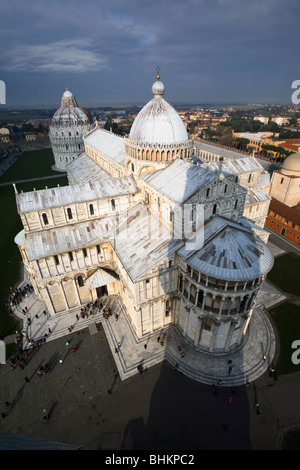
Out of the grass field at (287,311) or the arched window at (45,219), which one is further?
the arched window at (45,219)

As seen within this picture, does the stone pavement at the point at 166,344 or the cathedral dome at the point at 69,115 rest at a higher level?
the cathedral dome at the point at 69,115

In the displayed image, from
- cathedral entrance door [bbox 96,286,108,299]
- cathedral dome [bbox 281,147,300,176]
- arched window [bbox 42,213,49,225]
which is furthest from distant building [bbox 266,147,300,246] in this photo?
arched window [bbox 42,213,49,225]

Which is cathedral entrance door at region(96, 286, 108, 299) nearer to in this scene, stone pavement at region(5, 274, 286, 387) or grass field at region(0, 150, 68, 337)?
stone pavement at region(5, 274, 286, 387)

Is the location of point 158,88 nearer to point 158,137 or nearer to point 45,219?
point 158,137

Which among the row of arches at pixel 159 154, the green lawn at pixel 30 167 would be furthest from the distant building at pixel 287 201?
the green lawn at pixel 30 167

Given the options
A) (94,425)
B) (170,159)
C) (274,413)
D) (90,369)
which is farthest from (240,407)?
(170,159)

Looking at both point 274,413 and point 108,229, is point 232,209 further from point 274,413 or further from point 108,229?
point 274,413

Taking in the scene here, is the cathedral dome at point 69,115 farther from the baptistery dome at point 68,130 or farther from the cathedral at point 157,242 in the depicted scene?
the cathedral at point 157,242
